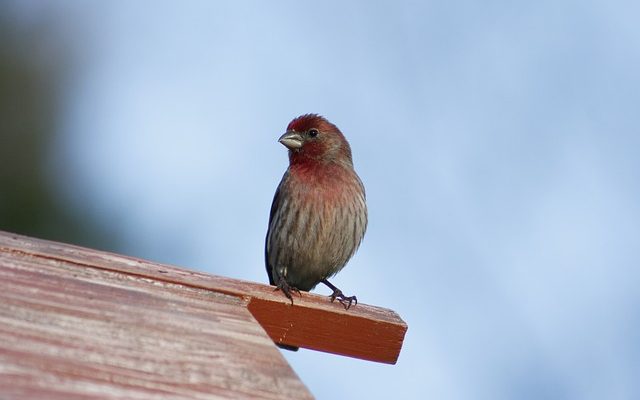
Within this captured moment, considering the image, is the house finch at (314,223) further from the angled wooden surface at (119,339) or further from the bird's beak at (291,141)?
the angled wooden surface at (119,339)

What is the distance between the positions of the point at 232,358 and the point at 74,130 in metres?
12.6

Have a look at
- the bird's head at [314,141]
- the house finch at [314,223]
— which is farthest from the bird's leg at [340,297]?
the bird's head at [314,141]

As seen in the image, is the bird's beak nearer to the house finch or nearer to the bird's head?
the bird's head

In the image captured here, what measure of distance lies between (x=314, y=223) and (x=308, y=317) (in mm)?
3687

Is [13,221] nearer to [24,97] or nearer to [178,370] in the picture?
[24,97]

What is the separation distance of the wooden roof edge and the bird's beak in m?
4.34

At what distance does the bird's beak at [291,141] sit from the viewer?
9.11 m

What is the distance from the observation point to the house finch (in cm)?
828

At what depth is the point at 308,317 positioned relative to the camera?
15.1ft

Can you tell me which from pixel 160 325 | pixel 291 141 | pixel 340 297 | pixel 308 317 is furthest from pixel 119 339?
pixel 291 141

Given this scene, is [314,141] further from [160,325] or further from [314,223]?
[160,325]

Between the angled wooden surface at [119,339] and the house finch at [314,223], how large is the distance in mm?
4097

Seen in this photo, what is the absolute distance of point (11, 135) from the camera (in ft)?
47.9

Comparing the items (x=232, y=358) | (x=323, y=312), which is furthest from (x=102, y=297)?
(x=323, y=312)
